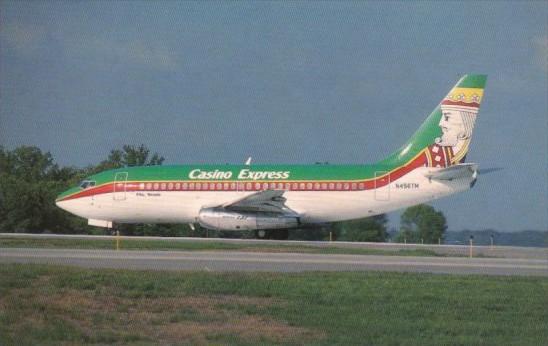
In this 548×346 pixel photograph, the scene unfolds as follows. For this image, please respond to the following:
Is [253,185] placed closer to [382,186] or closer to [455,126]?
[382,186]

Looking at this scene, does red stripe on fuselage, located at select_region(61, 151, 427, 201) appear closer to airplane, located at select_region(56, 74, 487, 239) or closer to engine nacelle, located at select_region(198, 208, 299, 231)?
airplane, located at select_region(56, 74, 487, 239)

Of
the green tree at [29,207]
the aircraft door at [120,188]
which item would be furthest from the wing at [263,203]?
the green tree at [29,207]

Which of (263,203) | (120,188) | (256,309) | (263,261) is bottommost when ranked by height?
(256,309)

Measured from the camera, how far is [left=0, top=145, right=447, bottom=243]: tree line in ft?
154

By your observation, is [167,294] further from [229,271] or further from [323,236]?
[323,236]

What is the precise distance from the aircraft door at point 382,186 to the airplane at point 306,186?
43 mm

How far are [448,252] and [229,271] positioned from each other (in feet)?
44.3

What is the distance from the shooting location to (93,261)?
809 inches

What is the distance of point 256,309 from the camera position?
41.3ft

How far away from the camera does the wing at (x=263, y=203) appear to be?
34.9m

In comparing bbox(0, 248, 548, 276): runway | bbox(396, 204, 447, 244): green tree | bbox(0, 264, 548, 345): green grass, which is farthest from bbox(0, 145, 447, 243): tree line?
Result: bbox(0, 264, 548, 345): green grass

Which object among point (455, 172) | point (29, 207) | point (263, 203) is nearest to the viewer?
point (455, 172)

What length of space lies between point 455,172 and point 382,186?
10.3ft

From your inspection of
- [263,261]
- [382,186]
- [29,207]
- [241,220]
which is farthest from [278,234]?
[29,207]
